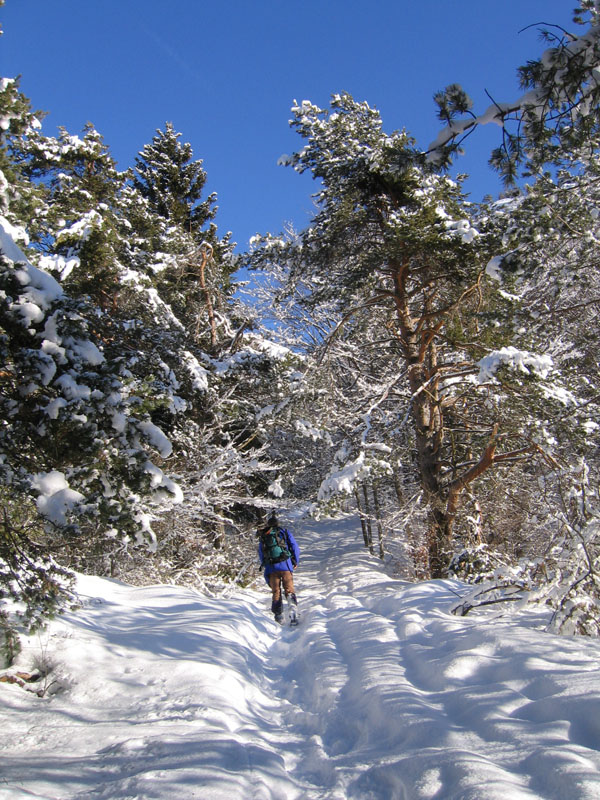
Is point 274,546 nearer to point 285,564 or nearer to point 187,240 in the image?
point 285,564

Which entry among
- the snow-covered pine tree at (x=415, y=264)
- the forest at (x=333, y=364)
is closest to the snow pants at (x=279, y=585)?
the forest at (x=333, y=364)

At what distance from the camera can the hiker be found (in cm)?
779

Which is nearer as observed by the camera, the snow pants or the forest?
the forest

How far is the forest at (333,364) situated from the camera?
3.84 meters

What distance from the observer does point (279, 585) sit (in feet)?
26.1

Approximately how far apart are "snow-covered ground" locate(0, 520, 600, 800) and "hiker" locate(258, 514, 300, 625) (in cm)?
181

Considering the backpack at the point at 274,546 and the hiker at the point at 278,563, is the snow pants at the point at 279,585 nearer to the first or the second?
the hiker at the point at 278,563

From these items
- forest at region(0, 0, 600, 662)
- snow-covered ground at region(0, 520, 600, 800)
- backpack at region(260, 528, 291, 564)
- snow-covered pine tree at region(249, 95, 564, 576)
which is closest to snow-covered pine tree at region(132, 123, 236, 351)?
forest at region(0, 0, 600, 662)

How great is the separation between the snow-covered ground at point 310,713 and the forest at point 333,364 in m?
0.72

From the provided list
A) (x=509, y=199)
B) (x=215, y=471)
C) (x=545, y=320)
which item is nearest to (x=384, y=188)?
Answer: (x=509, y=199)

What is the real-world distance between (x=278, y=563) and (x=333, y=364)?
16.6 ft

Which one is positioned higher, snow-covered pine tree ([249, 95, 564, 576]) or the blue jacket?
snow-covered pine tree ([249, 95, 564, 576])

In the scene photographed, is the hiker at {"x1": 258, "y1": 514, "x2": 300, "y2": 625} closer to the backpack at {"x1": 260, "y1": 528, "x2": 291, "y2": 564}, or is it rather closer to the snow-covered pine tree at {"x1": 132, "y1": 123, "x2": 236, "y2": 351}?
the backpack at {"x1": 260, "y1": 528, "x2": 291, "y2": 564}

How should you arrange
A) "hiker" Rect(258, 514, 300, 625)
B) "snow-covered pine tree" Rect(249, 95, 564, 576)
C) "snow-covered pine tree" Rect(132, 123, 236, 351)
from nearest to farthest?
"hiker" Rect(258, 514, 300, 625)
"snow-covered pine tree" Rect(249, 95, 564, 576)
"snow-covered pine tree" Rect(132, 123, 236, 351)
